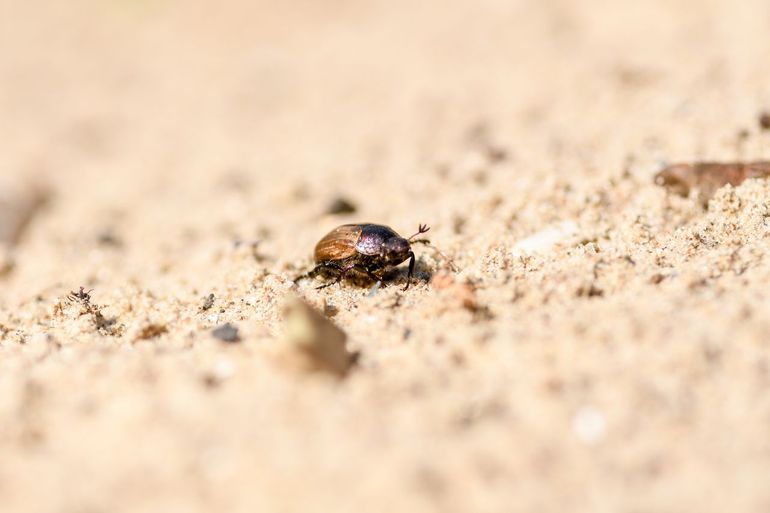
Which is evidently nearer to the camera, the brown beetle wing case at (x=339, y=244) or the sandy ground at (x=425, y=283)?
the sandy ground at (x=425, y=283)

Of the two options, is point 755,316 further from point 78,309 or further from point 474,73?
point 474,73

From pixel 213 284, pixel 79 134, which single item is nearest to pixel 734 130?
pixel 213 284

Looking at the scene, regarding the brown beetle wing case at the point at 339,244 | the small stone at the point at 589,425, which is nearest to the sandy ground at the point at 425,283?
the small stone at the point at 589,425

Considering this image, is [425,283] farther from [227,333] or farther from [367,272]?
[227,333]

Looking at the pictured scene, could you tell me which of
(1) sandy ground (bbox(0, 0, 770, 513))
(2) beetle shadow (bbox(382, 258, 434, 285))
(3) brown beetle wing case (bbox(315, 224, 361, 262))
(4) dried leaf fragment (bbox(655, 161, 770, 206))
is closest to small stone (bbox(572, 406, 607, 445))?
(1) sandy ground (bbox(0, 0, 770, 513))

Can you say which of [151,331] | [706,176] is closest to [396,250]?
[151,331]

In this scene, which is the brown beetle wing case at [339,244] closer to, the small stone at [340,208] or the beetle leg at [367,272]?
the beetle leg at [367,272]

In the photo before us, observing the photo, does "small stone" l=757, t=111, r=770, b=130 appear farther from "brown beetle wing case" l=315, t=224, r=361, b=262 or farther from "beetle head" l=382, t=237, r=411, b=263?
"brown beetle wing case" l=315, t=224, r=361, b=262
